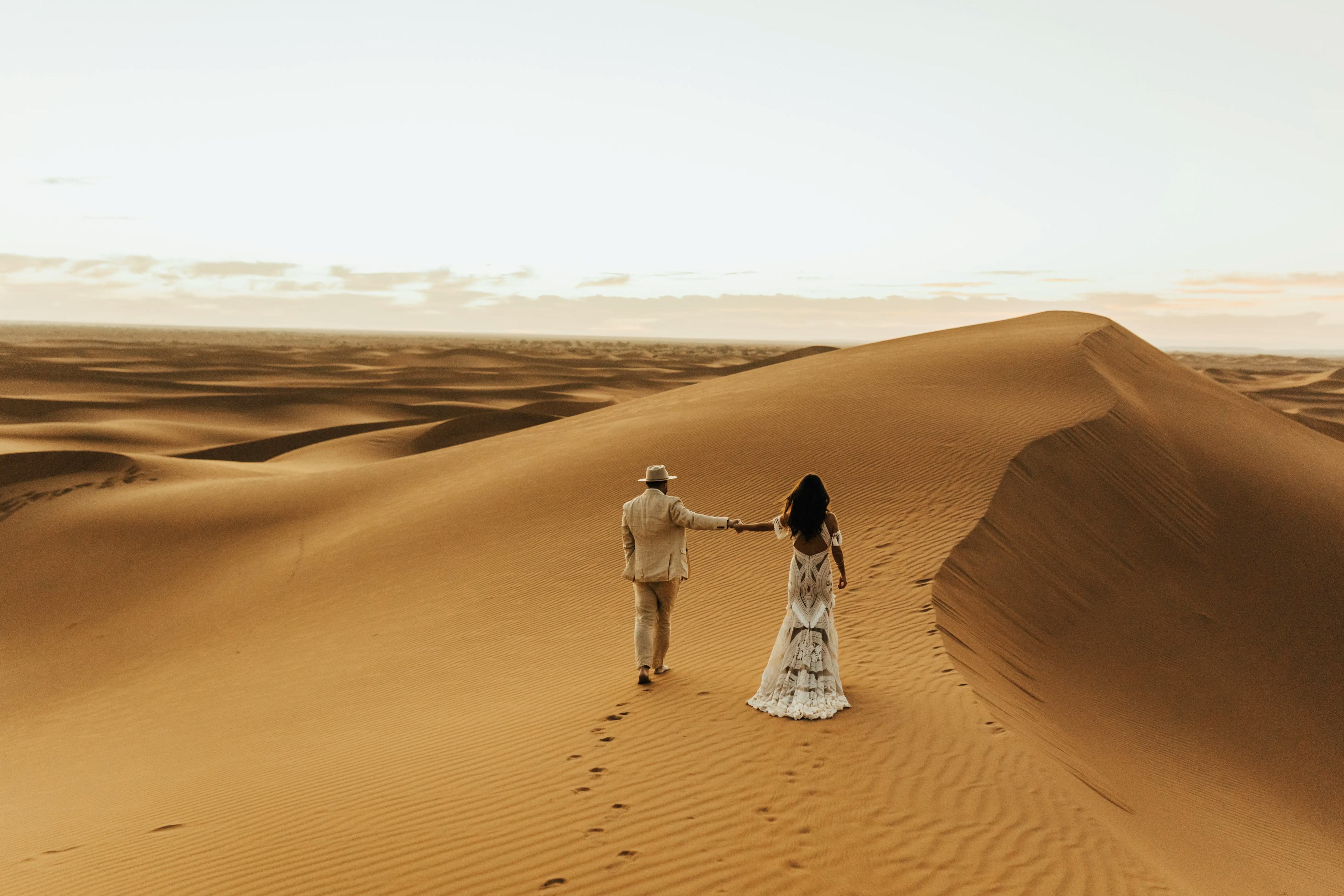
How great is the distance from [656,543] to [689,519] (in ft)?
1.18

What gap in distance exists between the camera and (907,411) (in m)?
16.8

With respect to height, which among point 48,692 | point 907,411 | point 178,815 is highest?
point 907,411

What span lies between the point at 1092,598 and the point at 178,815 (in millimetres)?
10084

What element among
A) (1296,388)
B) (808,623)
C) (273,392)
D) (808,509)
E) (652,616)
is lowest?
(1296,388)

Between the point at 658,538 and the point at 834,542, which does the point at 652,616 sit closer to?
the point at 658,538

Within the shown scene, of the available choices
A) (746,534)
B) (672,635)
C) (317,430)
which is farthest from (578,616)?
(317,430)

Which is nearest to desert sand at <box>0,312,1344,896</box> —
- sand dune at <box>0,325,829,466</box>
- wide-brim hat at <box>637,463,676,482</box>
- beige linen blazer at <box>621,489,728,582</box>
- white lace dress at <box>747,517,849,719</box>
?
white lace dress at <box>747,517,849,719</box>

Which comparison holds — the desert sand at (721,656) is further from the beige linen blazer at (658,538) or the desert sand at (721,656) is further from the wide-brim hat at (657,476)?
the wide-brim hat at (657,476)

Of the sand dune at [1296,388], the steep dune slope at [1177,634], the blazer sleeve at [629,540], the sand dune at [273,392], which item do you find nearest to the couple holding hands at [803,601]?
the blazer sleeve at [629,540]

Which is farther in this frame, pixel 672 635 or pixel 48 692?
pixel 48 692

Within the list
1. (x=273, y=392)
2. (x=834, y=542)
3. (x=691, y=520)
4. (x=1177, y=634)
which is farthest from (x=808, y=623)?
(x=273, y=392)

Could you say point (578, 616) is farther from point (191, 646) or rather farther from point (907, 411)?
point (907, 411)

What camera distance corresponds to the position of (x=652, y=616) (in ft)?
24.9

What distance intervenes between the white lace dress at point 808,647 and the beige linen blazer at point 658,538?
803 mm
